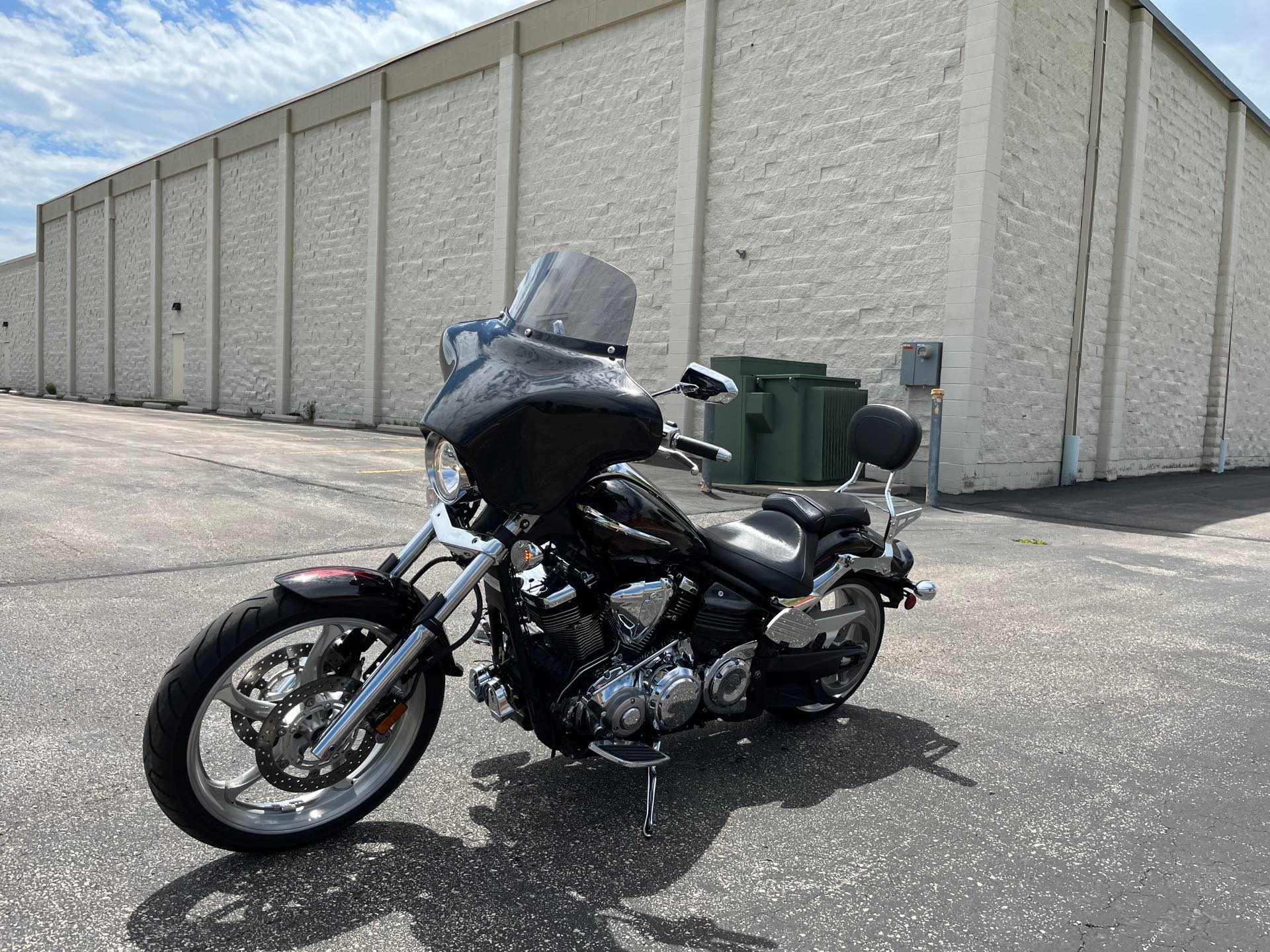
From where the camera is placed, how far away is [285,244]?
82.6ft

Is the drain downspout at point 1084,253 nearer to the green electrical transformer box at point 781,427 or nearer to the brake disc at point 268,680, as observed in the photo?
the green electrical transformer box at point 781,427

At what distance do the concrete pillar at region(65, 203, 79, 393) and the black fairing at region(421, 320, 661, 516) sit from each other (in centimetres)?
4149

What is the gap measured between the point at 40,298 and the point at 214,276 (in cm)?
1789

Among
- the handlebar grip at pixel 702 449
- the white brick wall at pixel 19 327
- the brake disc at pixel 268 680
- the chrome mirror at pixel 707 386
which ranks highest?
the white brick wall at pixel 19 327

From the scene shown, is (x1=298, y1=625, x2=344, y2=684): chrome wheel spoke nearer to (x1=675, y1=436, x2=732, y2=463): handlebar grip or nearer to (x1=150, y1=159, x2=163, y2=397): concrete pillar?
(x1=675, y1=436, x2=732, y2=463): handlebar grip

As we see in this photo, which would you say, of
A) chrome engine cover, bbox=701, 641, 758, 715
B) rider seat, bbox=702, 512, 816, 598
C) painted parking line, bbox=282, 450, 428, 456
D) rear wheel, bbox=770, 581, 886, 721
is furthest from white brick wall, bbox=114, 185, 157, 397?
chrome engine cover, bbox=701, 641, 758, 715

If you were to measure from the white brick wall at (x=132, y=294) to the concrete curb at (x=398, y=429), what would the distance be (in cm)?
1450

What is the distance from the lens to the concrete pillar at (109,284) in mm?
34406

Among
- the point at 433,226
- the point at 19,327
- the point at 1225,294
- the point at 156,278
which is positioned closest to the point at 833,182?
the point at 433,226

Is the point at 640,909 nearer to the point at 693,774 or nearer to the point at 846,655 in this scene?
the point at 693,774

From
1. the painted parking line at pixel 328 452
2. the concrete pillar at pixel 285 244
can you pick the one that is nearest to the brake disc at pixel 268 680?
the painted parking line at pixel 328 452

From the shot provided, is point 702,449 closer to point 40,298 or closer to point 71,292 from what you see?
point 71,292

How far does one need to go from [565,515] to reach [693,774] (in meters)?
1.17

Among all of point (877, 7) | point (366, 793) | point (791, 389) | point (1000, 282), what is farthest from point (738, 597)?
point (877, 7)
